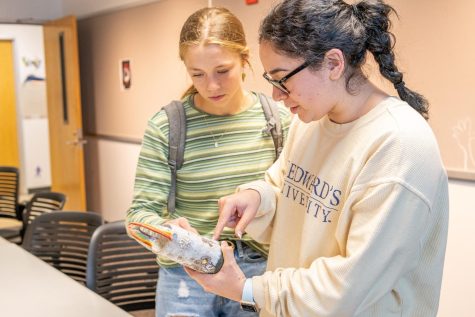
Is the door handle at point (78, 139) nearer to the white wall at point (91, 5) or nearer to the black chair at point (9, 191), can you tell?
the black chair at point (9, 191)

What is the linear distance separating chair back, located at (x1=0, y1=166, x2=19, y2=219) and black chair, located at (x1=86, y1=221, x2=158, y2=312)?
2.28m

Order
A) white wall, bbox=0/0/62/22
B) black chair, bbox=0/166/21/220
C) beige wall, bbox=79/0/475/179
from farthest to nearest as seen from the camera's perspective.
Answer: white wall, bbox=0/0/62/22
black chair, bbox=0/166/21/220
beige wall, bbox=79/0/475/179

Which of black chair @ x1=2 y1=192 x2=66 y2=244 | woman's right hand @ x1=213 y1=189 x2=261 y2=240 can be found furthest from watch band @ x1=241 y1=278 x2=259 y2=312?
black chair @ x1=2 y1=192 x2=66 y2=244

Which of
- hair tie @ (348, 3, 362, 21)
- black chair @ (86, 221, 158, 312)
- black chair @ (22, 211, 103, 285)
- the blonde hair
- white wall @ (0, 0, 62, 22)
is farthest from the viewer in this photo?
white wall @ (0, 0, 62, 22)

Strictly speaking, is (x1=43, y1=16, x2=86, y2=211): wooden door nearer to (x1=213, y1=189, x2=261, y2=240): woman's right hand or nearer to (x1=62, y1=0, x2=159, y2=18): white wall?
(x1=62, y1=0, x2=159, y2=18): white wall

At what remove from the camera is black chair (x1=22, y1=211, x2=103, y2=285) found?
9.00 feet

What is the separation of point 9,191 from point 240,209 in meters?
3.75

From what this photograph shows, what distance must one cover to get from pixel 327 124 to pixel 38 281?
1.35 m

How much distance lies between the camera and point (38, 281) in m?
2.05

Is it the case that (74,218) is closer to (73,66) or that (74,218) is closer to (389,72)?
(389,72)

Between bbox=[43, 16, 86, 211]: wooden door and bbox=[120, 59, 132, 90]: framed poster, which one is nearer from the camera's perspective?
bbox=[120, 59, 132, 90]: framed poster

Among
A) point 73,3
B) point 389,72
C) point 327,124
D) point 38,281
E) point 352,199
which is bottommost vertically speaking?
point 38,281

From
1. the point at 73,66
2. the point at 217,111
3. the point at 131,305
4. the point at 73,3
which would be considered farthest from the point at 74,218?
the point at 73,3

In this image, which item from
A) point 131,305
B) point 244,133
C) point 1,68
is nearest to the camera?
point 244,133
